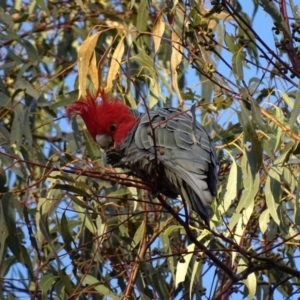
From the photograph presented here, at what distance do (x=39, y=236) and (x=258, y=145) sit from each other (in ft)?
4.26

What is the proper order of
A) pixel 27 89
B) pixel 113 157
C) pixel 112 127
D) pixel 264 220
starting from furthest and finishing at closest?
pixel 27 89
pixel 112 127
pixel 113 157
pixel 264 220

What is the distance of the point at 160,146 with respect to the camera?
10.1ft

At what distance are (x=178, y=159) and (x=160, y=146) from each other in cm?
12

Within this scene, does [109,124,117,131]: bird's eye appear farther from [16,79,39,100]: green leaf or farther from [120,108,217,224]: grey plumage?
[16,79,39,100]: green leaf

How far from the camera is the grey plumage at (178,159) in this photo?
114 inches

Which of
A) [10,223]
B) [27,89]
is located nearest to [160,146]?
[10,223]

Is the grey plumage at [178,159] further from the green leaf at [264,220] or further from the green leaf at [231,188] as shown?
the green leaf at [264,220]

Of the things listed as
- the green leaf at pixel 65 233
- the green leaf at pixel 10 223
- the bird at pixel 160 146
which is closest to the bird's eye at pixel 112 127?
the bird at pixel 160 146

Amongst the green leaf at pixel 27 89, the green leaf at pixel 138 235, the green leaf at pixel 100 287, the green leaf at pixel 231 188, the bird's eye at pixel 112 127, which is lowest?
the green leaf at pixel 100 287

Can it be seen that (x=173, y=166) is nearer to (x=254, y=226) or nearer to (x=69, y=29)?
(x=254, y=226)

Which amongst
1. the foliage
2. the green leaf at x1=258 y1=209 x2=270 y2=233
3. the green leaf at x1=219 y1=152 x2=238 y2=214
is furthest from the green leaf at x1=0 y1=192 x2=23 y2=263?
the green leaf at x1=258 y1=209 x2=270 y2=233

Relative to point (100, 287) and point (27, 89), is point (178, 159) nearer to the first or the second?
point (100, 287)

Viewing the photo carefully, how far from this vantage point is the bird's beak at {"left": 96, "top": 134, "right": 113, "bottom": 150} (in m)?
3.40

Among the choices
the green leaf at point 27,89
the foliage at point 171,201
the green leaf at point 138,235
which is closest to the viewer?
the foliage at point 171,201
